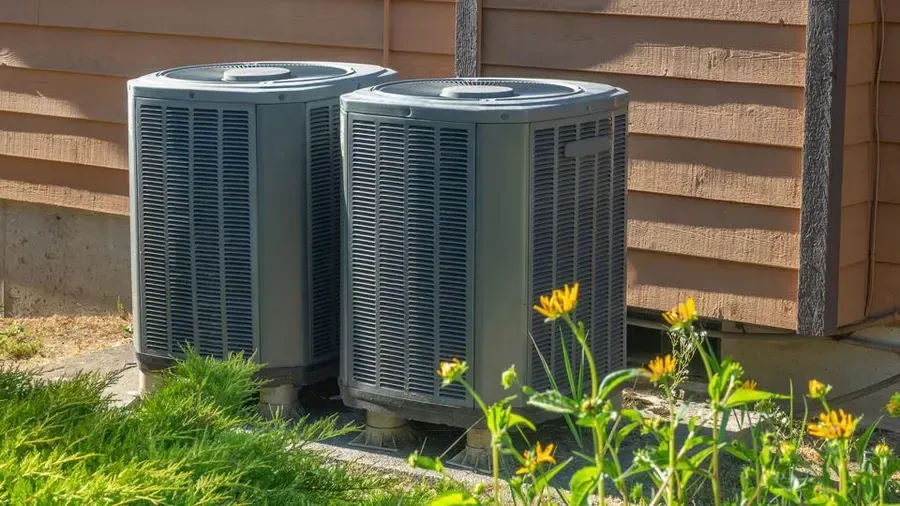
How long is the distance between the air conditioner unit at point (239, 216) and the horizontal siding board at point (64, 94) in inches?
82.5

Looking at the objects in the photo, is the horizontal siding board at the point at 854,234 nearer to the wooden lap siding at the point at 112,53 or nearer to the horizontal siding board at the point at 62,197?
the wooden lap siding at the point at 112,53

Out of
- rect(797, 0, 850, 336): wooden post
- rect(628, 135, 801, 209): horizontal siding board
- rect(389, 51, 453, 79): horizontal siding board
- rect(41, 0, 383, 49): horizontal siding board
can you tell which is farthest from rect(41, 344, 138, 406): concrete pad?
rect(797, 0, 850, 336): wooden post

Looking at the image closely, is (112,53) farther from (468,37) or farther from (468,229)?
(468,229)

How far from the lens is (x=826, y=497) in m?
2.46

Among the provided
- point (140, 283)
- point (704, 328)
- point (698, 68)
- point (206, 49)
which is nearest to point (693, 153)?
point (698, 68)

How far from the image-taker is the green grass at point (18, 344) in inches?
247

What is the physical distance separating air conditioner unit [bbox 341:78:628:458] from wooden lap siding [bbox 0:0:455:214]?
1491mm

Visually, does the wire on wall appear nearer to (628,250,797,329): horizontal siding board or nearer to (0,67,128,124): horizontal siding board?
(628,250,797,329): horizontal siding board

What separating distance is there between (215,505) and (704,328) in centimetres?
293

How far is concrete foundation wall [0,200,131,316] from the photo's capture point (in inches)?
271

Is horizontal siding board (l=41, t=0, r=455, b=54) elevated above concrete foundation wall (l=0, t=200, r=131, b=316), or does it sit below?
above

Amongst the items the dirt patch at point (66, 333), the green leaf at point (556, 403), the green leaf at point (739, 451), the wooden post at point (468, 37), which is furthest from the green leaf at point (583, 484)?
the dirt patch at point (66, 333)

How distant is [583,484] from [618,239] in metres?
1.93

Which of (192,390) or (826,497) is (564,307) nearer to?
(826,497)
